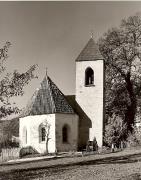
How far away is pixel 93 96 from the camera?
146 feet

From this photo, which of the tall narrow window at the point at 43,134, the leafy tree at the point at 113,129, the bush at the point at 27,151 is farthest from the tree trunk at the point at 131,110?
the bush at the point at 27,151

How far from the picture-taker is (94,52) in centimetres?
4509

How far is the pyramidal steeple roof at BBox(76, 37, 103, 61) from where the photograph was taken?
4488 cm

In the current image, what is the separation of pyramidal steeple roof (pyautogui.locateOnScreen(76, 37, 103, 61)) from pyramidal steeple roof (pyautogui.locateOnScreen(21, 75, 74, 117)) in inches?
185

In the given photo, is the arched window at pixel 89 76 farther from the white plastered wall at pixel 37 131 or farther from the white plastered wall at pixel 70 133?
the white plastered wall at pixel 37 131

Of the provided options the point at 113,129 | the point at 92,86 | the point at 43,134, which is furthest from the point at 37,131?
the point at 92,86

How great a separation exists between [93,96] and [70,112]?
359 cm

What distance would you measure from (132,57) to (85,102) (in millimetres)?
7916

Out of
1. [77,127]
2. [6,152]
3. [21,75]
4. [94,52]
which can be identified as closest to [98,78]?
[94,52]

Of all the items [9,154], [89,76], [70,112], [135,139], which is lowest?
[9,154]

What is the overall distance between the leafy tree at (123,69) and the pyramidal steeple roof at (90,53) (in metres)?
3.12

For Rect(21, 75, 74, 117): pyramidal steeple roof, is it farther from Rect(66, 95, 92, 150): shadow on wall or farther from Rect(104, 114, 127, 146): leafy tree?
Rect(104, 114, 127, 146): leafy tree

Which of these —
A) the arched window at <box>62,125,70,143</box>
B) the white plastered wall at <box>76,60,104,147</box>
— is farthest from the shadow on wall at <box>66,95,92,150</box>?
the arched window at <box>62,125,70,143</box>

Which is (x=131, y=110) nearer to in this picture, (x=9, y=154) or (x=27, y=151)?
(x=27, y=151)
